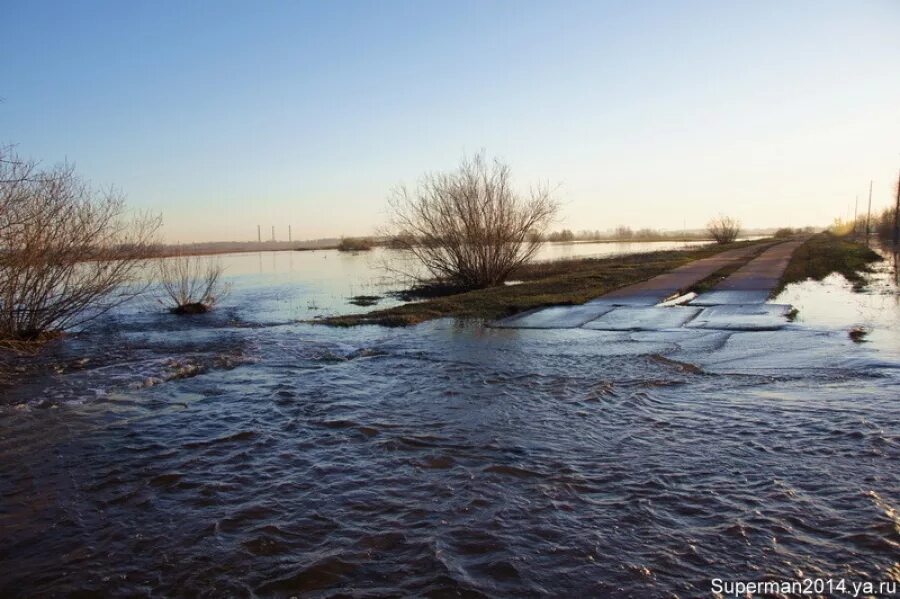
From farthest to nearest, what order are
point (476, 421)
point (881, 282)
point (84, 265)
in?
1. point (881, 282)
2. point (84, 265)
3. point (476, 421)

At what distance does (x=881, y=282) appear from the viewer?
18328mm

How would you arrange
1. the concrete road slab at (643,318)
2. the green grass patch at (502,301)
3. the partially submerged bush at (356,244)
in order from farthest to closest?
the partially submerged bush at (356,244)
the green grass patch at (502,301)
the concrete road slab at (643,318)

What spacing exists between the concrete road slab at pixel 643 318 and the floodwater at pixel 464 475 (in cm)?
222

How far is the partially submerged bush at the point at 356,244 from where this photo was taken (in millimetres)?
75812

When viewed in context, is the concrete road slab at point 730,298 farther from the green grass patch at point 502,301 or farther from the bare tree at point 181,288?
the bare tree at point 181,288

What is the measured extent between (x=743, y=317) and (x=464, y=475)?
30.6ft

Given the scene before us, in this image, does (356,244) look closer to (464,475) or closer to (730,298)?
(730,298)

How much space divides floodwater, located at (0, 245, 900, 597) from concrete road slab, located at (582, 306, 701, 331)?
87.4 inches

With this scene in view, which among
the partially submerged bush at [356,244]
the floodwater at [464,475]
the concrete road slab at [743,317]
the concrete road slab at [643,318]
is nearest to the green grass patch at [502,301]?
the concrete road slab at [643,318]

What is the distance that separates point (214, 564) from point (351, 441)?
6.95 feet

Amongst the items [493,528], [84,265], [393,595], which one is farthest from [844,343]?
[84,265]

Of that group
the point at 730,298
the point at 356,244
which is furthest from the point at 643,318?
the point at 356,244

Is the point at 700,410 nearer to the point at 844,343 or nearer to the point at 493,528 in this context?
the point at 493,528

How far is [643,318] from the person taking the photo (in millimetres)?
12547
